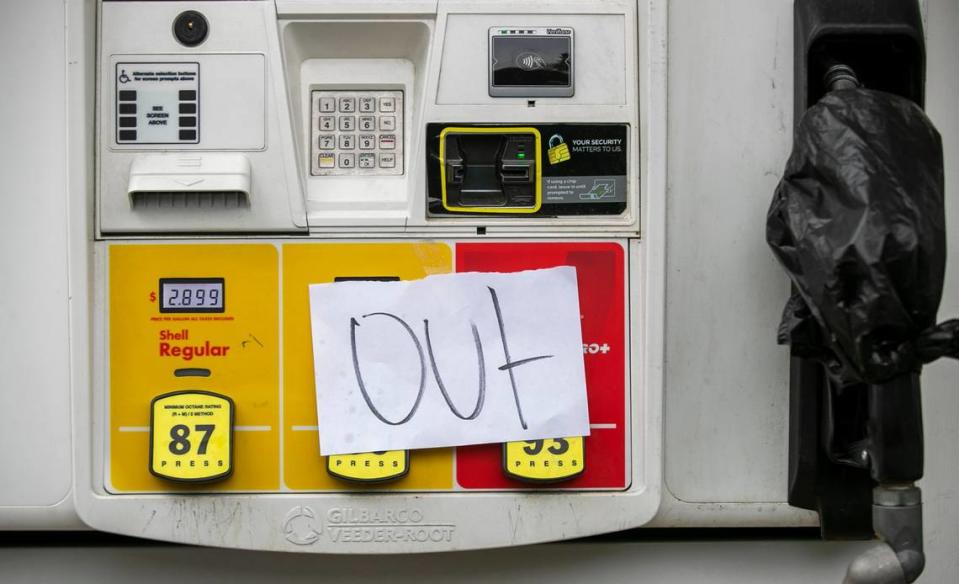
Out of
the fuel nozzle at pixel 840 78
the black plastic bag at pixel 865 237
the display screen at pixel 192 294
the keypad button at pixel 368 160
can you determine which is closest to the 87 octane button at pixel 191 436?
the display screen at pixel 192 294

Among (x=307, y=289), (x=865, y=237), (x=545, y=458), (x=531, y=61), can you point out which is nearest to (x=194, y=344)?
(x=307, y=289)

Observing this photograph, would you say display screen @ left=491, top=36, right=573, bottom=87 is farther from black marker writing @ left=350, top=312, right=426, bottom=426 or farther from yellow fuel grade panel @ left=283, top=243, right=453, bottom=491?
black marker writing @ left=350, top=312, right=426, bottom=426

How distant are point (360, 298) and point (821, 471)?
738 mm

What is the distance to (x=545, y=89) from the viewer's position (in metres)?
1.35

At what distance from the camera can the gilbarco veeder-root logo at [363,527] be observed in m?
1.35

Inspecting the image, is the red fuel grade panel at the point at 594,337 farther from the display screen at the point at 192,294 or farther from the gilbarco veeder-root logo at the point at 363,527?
the display screen at the point at 192,294

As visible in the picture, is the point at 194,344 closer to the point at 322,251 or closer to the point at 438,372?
the point at 322,251

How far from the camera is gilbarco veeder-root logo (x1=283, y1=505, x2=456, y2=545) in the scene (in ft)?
4.42

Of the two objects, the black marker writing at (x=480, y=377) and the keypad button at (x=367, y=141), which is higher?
the keypad button at (x=367, y=141)

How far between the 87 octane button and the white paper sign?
0.14 m

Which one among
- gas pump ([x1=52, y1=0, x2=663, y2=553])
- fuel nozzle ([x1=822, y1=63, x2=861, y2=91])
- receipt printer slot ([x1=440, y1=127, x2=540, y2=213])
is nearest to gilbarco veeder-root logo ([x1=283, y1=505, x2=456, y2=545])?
gas pump ([x1=52, y1=0, x2=663, y2=553])

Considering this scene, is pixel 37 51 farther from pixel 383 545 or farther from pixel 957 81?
pixel 957 81

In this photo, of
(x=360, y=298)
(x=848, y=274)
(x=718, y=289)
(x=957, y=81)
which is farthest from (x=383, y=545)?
(x=957, y=81)

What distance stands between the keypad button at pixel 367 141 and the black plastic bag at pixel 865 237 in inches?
23.4
